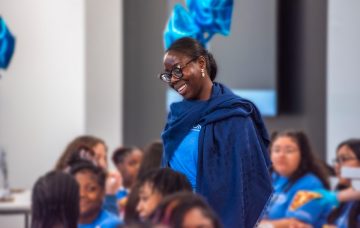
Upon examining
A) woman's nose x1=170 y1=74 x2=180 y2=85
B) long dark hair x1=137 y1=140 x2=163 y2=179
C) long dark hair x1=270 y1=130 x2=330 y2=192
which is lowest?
long dark hair x1=270 y1=130 x2=330 y2=192

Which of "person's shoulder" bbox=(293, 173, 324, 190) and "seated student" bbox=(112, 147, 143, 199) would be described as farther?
Result: "seated student" bbox=(112, 147, 143, 199)

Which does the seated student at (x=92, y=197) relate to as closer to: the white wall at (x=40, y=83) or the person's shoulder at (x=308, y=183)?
the person's shoulder at (x=308, y=183)

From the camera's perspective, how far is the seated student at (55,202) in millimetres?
2561

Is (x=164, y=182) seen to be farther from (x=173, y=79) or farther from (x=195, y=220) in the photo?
(x=195, y=220)

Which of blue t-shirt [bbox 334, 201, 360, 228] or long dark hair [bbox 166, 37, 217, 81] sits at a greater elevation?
long dark hair [bbox 166, 37, 217, 81]

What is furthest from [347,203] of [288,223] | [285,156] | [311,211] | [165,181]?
[165,181]

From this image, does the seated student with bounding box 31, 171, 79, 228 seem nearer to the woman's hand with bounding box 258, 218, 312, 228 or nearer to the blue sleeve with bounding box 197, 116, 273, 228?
the blue sleeve with bounding box 197, 116, 273, 228

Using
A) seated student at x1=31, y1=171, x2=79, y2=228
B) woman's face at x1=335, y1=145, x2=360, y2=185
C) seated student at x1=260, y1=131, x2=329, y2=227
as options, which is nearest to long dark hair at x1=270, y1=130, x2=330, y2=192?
seated student at x1=260, y1=131, x2=329, y2=227

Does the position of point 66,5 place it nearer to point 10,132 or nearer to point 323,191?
point 10,132

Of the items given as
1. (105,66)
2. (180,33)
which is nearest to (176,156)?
(180,33)

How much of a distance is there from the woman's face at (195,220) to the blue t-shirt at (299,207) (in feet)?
9.50

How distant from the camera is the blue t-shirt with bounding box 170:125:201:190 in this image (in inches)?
95.3

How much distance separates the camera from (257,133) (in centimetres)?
249

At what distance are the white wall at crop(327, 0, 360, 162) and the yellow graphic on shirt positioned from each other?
1203 mm
